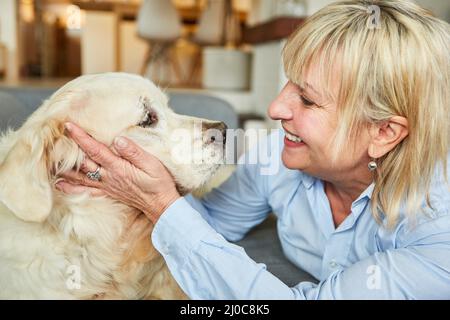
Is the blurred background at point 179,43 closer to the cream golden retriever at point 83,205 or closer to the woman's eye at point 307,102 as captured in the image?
the cream golden retriever at point 83,205

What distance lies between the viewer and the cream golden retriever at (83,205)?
0.76 meters

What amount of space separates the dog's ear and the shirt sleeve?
0.63ft

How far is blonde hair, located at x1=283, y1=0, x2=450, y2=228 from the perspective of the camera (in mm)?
770

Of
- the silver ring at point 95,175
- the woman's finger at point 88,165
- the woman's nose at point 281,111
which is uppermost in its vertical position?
the woman's nose at point 281,111

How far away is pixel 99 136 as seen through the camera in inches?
32.2

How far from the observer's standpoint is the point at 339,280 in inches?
29.4

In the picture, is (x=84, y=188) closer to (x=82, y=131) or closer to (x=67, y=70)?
(x=82, y=131)

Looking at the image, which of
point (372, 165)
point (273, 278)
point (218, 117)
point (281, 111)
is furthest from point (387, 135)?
point (218, 117)

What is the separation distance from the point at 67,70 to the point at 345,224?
689 centimetres

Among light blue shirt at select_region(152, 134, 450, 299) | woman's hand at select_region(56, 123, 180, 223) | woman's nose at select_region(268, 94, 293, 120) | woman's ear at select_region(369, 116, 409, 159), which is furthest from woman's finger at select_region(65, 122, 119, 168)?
woman's ear at select_region(369, 116, 409, 159)

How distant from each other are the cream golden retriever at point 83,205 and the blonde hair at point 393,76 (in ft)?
0.82

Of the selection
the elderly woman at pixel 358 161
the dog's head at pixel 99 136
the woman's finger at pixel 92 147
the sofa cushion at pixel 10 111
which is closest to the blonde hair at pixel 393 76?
the elderly woman at pixel 358 161

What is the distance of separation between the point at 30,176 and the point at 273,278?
1.37 feet

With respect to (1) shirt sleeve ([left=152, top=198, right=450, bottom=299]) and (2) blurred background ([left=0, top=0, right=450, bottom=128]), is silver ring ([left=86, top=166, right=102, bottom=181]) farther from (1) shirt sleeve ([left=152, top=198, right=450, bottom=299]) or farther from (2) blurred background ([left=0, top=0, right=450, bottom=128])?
(2) blurred background ([left=0, top=0, right=450, bottom=128])
